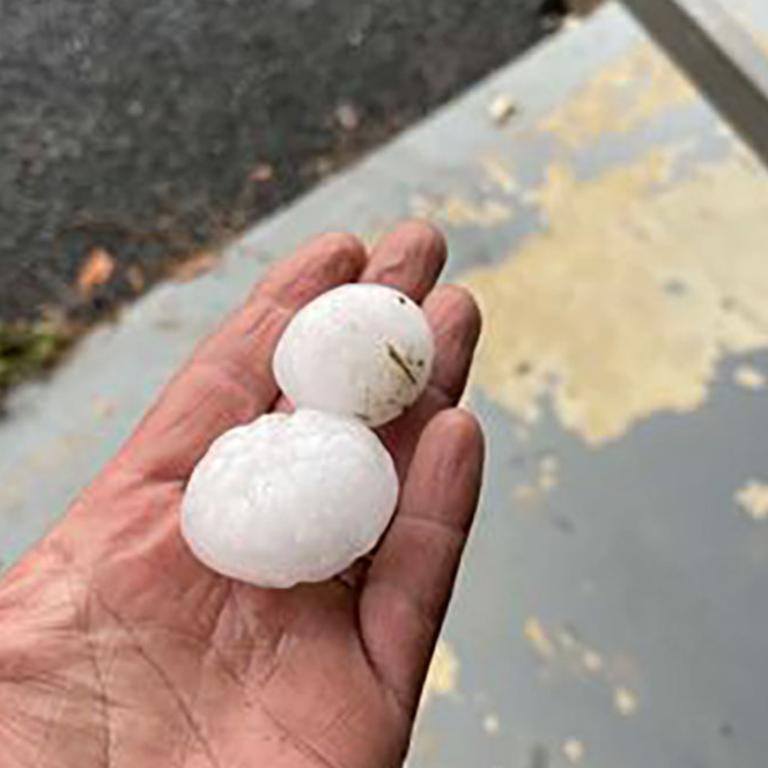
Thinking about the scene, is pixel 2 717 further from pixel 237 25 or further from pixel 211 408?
pixel 237 25

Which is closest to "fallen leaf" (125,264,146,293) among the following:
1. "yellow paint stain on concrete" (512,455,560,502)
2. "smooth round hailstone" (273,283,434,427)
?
"yellow paint stain on concrete" (512,455,560,502)

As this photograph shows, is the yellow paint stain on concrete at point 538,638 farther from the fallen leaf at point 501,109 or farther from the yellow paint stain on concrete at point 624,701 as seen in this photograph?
the fallen leaf at point 501,109

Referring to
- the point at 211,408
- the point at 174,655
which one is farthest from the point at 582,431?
the point at 174,655

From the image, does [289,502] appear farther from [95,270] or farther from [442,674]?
[95,270]

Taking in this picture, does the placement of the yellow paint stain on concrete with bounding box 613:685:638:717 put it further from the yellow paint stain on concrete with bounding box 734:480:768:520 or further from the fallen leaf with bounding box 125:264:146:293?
the fallen leaf with bounding box 125:264:146:293

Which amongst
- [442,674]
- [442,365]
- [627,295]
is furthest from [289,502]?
[627,295]

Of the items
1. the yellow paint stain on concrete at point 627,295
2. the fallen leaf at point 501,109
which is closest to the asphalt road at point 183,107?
the fallen leaf at point 501,109
